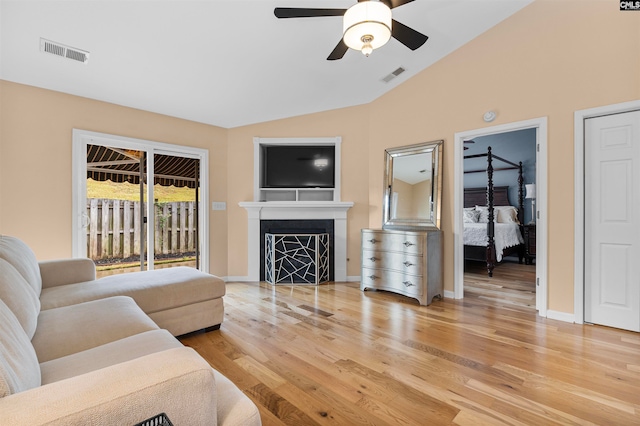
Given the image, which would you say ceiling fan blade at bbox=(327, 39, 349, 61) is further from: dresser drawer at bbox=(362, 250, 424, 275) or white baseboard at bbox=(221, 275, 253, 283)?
→ white baseboard at bbox=(221, 275, 253, 283)

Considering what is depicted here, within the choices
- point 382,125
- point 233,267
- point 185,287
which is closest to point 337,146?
point 382,125

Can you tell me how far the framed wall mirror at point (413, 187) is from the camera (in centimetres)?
392

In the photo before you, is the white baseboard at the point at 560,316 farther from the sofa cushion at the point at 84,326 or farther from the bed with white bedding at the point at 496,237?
the sofa cushion at the point at 84,326

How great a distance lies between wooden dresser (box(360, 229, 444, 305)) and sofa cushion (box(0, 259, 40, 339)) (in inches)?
130

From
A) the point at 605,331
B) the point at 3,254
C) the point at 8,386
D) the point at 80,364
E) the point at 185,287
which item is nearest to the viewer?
the point at 8,386

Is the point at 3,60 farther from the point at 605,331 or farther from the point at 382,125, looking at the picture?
the point at 605,331

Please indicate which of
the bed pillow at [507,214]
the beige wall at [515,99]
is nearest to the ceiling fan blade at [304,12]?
the beige wall at [515,99]

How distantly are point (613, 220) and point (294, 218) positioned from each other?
3639 millimetres

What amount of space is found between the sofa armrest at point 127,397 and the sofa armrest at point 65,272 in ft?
7.38

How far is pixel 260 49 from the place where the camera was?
120 inches

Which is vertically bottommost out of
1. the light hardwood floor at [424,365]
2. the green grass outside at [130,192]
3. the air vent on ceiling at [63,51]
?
the light hardwood floor at [424,365]

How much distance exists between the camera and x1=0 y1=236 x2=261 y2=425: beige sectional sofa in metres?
0.74

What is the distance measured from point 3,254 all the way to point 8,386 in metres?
1.36

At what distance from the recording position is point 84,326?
5.48 feet
